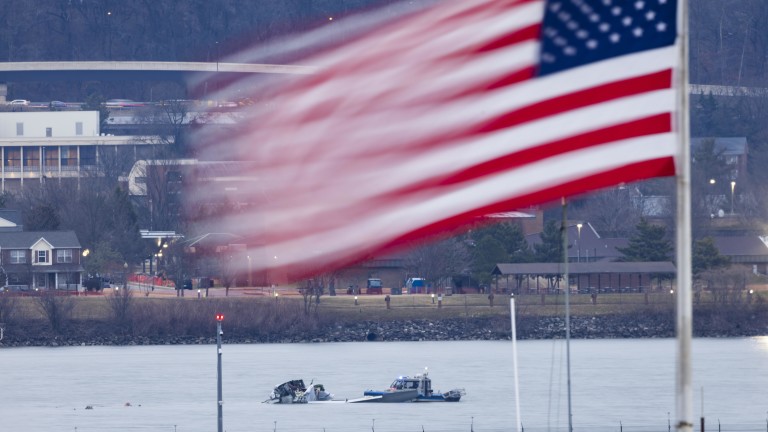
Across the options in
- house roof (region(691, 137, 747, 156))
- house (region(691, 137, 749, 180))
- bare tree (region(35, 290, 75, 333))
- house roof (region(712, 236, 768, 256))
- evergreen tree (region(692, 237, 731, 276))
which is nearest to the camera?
bare tree (region(35, 290, 75, 333))

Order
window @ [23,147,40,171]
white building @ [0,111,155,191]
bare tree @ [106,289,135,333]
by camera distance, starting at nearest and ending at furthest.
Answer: bare tree @ [106,289,135,333] → white building @ [0,111,155,191] → window @ [23,147,40,171]

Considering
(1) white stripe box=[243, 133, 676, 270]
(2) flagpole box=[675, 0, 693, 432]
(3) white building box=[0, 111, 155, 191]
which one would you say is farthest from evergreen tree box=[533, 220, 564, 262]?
(2) flagpole box=[675, 0, 693, 432]

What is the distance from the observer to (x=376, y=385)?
71.2 metres

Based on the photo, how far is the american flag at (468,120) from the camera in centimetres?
1093

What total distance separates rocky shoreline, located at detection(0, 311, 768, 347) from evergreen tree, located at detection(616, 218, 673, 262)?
16.1 ft

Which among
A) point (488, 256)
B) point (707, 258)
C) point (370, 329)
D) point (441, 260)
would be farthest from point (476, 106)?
point (441, 260)

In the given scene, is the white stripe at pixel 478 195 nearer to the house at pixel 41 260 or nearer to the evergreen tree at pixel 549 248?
the evergreen tree at pixel 549 248

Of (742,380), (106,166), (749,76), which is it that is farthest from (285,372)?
(749,76)

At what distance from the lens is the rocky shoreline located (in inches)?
3804

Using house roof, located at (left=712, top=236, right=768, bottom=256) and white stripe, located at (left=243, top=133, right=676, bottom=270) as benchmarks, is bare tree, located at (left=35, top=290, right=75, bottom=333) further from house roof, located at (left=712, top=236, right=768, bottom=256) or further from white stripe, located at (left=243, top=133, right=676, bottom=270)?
white stripe, located at (left=243, top=133, right=676, bottom=270)

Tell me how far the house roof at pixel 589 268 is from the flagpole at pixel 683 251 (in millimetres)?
91409

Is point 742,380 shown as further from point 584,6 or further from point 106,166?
point 106,166

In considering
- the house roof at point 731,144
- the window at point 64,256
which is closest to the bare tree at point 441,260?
the window at point 64,256

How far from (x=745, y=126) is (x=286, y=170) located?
152m
